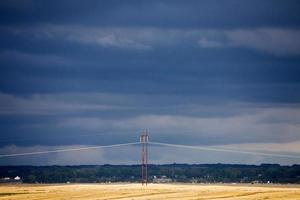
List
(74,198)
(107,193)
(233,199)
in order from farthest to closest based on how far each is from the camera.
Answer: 1. (107,193)
2. (74,198)
3. (233,199)

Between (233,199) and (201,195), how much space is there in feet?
45.3

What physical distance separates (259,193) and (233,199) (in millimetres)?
Result: 16377

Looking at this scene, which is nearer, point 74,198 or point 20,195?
point 74,198

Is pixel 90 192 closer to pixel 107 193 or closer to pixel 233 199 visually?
pixel 107 193

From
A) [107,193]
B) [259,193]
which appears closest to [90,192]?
[107,193]

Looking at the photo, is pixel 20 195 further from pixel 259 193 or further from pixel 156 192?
pixel 259 193

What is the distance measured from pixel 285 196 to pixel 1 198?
51.8 meters

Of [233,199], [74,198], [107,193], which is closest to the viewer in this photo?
[233,199]

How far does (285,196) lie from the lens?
171375mm

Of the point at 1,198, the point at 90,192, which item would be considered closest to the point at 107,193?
the point at 90,192

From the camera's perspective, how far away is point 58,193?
195625 mm

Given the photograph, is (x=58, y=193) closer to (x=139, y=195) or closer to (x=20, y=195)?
(x=20, y=195)

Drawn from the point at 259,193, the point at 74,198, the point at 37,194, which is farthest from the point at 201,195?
the point at 37,194

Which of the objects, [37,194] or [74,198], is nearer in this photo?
[74,198]
